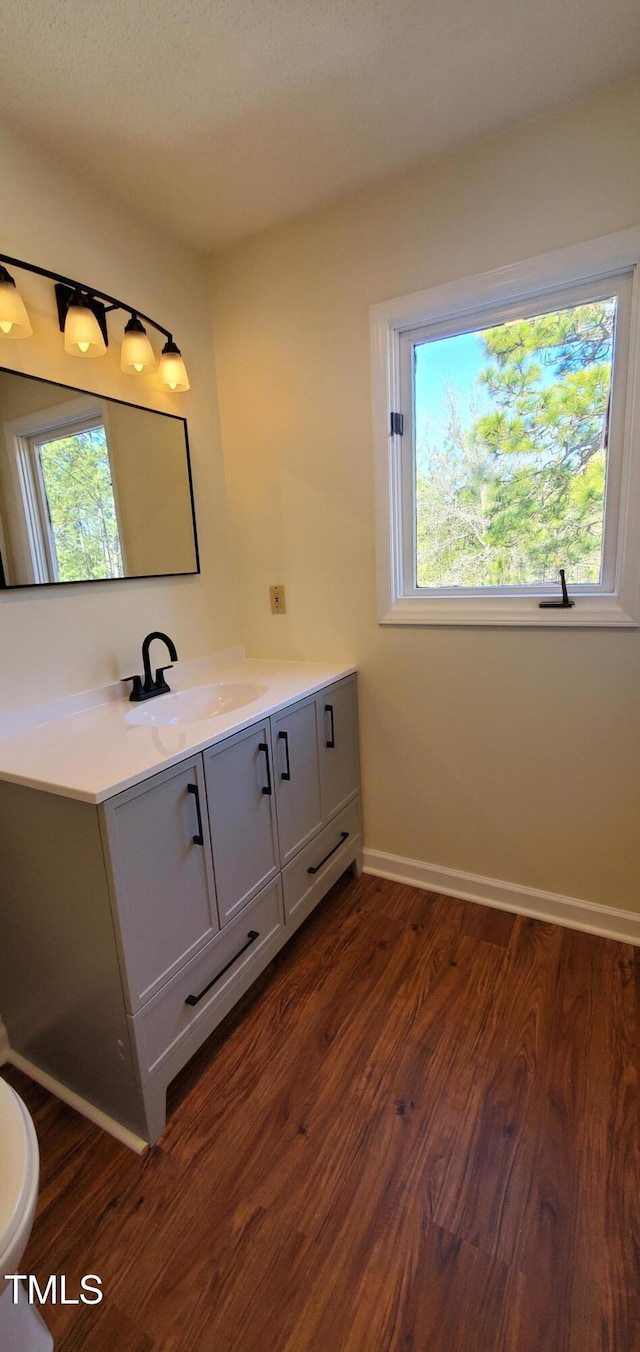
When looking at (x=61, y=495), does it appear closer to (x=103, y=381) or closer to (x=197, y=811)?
(x=103, y=381)

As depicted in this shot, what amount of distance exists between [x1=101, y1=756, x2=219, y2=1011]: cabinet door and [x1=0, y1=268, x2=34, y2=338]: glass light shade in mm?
1128

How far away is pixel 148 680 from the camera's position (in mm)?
1761

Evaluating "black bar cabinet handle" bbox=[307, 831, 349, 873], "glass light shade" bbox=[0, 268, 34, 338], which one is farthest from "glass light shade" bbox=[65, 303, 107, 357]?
"black bar cabinet handle" bbox=[307, 831, 349, 873]

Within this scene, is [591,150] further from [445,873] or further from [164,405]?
[445,873]

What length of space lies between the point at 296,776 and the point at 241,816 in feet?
0.98

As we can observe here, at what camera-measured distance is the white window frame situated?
4.96 ft

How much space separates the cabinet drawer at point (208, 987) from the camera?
122cm

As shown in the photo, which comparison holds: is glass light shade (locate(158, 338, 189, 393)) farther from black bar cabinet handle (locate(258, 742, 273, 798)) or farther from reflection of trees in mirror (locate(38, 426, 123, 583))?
black bar cabinet handle (locate(258, 742, 273, 798))

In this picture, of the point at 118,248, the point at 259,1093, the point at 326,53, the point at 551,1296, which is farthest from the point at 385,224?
the point at 551,1296

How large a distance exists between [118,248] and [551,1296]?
2.76 metres

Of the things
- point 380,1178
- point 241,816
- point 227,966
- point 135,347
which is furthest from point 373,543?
point 380,1178

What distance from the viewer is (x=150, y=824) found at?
3.88 ft

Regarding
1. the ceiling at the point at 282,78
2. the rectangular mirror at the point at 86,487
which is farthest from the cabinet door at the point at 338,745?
the ceiling at the point at 282,78

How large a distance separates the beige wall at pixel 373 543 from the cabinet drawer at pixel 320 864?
0.13m
